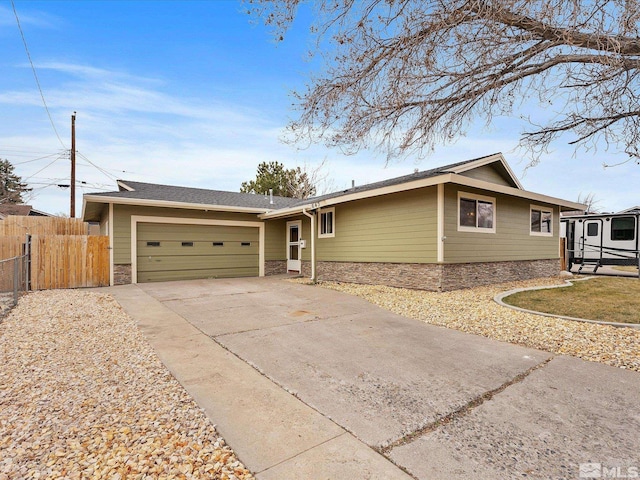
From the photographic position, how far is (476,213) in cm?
916

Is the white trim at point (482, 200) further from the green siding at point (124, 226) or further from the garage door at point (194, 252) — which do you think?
the green siding at point (124, 226)

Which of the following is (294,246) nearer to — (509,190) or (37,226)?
(509,190)

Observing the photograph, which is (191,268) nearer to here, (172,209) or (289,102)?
(172,209)

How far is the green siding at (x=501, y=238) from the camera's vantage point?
8352 mm

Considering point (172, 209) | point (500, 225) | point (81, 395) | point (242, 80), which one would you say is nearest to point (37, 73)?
point (172, 209)

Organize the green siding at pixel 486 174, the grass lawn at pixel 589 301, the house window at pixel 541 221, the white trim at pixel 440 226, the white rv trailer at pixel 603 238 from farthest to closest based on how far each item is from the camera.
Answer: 1. the white rv trailer at pixel 603 238
2. the house window at pixel 541 221
3. the green siding at pixel 486 174
4. the white trim at pixel 440 226
5. the grass lawn at pixel 589 301

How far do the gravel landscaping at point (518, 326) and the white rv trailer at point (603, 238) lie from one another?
8683 millimetres

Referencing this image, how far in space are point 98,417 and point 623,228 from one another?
1697 cm

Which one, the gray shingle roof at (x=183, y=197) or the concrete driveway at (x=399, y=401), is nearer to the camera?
the concrete driveway at (x=399, y=401)

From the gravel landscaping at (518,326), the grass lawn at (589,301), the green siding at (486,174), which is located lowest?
the gravel landscaping at (518,326)

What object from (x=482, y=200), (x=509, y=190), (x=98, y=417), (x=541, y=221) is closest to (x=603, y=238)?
(x=541, y=221)

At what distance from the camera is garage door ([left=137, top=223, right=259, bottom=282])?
10.9 m

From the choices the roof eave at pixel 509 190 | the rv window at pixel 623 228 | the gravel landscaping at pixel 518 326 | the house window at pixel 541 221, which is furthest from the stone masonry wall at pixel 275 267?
the rv window at pixel 623 228

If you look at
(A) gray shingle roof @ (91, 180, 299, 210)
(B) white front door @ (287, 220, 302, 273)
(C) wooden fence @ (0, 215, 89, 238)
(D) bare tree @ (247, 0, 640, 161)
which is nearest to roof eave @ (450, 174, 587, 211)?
(D) bare tree @ (247, 0, 640, 161)
